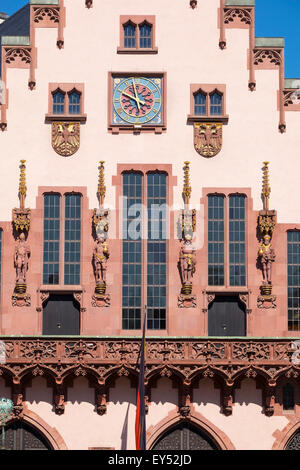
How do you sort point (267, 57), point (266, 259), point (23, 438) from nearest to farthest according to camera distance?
point (23, 438)
point (266, 259)
point (267, 57)

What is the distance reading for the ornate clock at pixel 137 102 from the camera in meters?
60.0

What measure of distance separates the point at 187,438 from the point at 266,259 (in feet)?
27.1

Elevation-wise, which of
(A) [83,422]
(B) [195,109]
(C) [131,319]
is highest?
(B) [195,109]

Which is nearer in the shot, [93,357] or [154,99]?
[93,357]

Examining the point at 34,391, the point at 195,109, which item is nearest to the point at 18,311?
the point at 34,391

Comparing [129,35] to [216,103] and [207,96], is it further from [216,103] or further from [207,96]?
[216,103]

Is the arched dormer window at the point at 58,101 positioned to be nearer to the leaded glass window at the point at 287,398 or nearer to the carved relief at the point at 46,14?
the carved relief at the point at 46,14

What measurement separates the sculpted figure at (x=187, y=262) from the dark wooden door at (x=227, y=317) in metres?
1.58

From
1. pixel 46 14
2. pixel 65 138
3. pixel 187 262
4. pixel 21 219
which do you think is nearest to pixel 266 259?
pixel 187 262

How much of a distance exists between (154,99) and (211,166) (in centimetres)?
384

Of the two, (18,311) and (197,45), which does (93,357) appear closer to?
(18,311)

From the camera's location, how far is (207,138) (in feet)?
196

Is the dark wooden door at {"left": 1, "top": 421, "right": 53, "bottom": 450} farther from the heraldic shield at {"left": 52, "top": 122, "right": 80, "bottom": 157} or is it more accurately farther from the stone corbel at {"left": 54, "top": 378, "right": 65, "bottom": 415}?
the heraldic shield at {"left": 52, "top": 122, "right": 80, "bottom": 157}

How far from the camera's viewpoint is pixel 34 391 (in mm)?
57031
